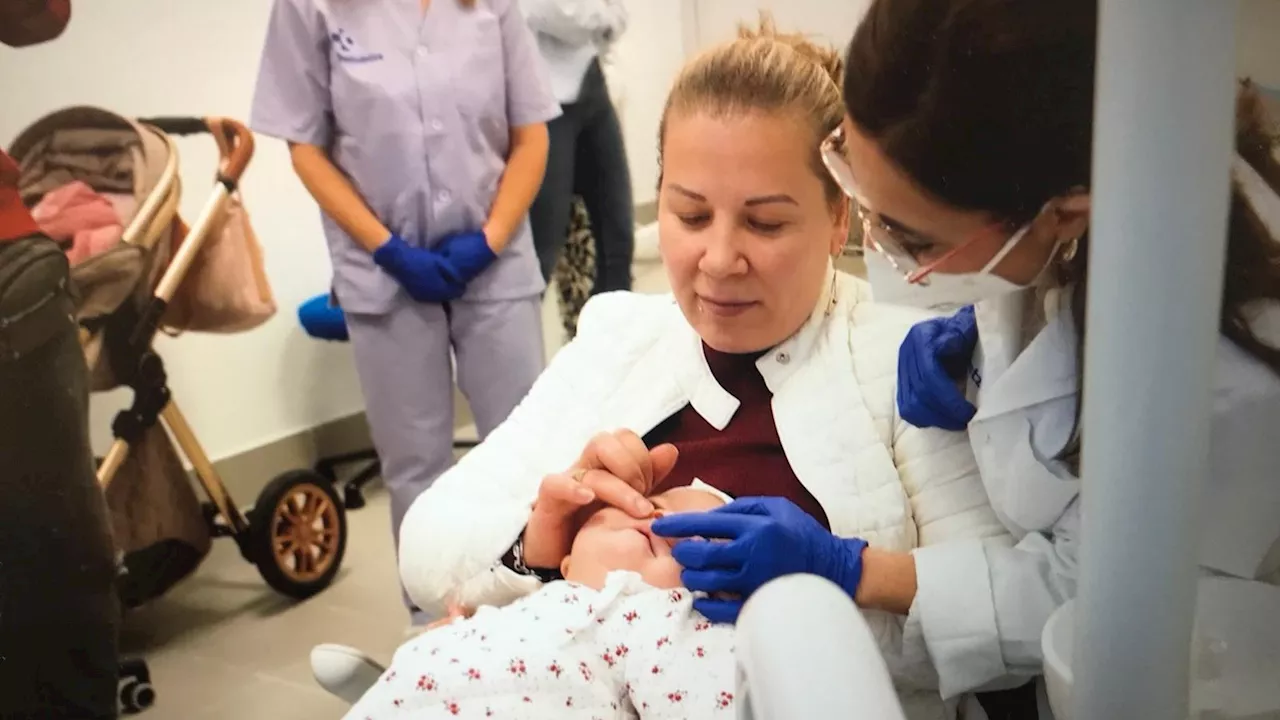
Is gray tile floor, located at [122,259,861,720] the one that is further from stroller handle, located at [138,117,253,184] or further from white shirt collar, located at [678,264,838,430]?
stroller handle, located at [138,117,253,184]

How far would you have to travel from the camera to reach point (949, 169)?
821mm

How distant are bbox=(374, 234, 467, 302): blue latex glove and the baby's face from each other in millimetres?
919

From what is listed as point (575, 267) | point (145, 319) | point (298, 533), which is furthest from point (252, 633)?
point (575, 267)

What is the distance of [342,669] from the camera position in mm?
1230

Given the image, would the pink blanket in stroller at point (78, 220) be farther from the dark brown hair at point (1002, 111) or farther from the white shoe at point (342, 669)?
the dark brown hair at point (1002, 111)

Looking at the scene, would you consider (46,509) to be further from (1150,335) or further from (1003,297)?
(1150,335)

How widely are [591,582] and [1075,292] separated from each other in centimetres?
55

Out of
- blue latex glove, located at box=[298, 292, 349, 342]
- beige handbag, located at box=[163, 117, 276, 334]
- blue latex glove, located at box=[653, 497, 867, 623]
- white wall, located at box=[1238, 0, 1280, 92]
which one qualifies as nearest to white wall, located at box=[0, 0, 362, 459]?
blue latex glove, located at box=[298, 292, 349, 342]

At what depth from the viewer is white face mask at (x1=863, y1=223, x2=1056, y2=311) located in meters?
0.86

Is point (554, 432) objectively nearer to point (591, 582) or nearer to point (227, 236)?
point (591, 582)

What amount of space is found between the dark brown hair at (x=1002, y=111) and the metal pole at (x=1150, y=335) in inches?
9.3

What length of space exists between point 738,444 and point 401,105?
1.05 meters

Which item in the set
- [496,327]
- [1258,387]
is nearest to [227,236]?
[496,327]

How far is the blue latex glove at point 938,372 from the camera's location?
1050 mm
